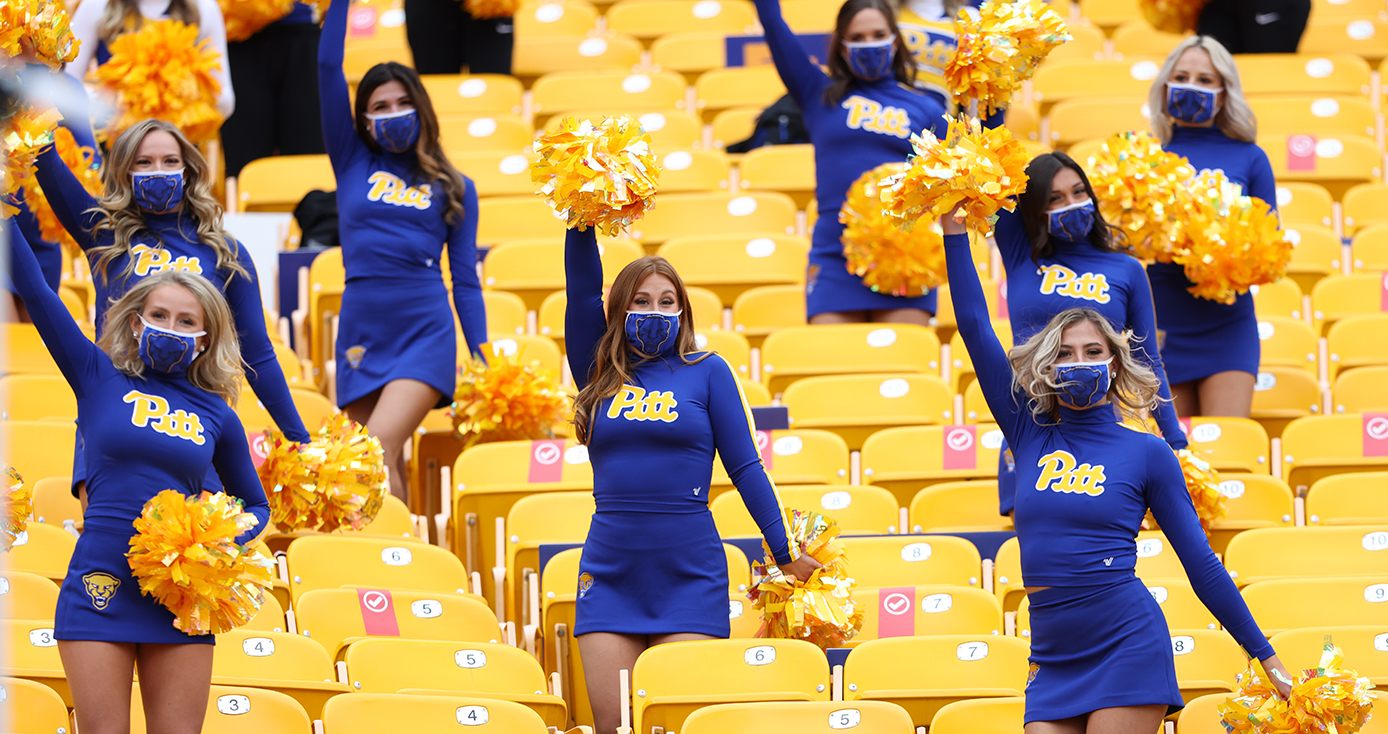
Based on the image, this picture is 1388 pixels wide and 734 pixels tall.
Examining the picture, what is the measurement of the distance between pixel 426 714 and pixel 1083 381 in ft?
5.22

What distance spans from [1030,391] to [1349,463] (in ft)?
6.40

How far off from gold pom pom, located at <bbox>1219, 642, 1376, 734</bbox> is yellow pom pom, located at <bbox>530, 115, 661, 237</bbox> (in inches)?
66.7

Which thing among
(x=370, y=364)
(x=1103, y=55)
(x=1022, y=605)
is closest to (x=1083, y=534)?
(x=1022, y=605)

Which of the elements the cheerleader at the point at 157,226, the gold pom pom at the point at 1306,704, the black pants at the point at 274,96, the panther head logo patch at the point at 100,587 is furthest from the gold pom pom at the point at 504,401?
the gold pom pom at the point at 1306,704

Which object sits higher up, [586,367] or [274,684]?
[586,367]

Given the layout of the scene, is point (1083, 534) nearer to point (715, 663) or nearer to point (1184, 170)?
point (715, 663)

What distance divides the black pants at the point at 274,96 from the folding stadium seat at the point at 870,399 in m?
2.88

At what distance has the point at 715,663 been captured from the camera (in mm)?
3834

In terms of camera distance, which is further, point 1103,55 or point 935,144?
point 1103,55

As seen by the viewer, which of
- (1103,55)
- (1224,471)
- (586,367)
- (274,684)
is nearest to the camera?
(274,684)

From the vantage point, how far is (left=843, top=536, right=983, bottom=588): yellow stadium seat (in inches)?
180

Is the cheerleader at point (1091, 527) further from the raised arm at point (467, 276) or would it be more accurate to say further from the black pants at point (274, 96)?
the black pants at point (274, 96)

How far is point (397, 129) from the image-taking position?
17.3ft

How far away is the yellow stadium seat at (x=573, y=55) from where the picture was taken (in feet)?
27.2
